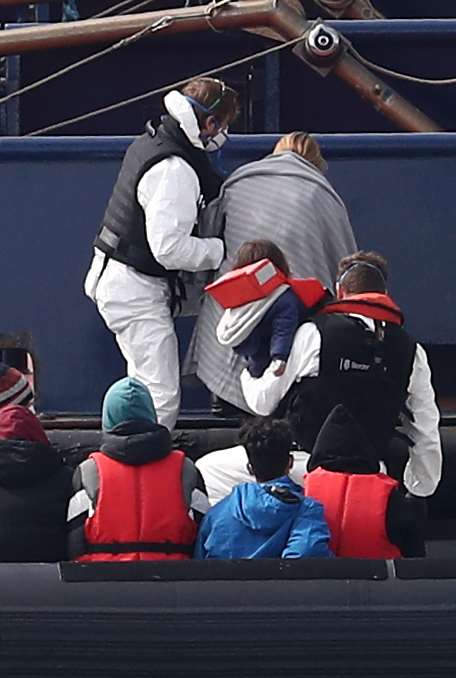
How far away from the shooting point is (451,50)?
25.3ft

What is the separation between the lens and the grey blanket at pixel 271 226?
20.0 ft

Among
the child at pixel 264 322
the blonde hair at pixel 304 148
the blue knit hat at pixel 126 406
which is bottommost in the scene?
the blue knit hat at pixel 126 406

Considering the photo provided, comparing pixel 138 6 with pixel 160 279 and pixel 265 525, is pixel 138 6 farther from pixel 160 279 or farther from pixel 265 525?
pixel 265 525

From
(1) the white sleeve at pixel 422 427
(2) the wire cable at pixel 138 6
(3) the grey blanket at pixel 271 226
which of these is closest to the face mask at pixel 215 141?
(3) the grey blanket at pixel 271 226

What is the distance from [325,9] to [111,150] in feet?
4.78

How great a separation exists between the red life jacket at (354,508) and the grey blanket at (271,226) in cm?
91

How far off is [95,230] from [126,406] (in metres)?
1.80

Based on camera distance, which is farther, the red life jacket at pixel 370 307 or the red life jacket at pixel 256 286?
the red life jacket at pixel 256 286

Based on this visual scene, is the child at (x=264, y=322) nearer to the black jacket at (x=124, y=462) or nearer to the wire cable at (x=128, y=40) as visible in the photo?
the black jacket at (x=124, y=462)

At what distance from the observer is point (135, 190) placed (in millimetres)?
6027

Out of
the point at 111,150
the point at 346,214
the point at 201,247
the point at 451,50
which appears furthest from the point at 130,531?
the point at 451,50

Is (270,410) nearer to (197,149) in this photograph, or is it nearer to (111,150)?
(197,149)
